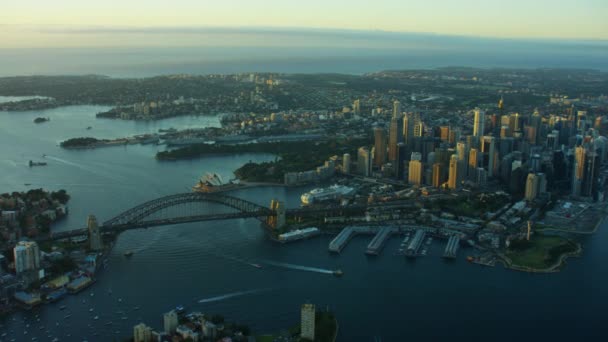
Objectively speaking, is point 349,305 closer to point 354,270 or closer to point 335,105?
point 354,270

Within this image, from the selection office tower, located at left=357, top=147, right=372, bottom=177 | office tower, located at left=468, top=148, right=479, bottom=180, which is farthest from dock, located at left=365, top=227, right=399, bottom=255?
office tower, located at left=468, top=148, right=479, bottom=180

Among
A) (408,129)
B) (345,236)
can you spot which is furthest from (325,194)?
(408,129)

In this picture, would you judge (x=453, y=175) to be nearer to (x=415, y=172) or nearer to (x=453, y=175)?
(x=453, y=175)

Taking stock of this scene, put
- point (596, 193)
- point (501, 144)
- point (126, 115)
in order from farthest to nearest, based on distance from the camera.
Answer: point (126, 115) → point (501, 144) → point (596, 193)

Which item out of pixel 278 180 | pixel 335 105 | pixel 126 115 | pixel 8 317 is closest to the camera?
pixel 8 317

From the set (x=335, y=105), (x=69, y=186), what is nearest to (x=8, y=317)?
(x=69, y=186)

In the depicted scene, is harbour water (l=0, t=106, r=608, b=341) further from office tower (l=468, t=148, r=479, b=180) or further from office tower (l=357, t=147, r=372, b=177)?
office tower (l=357, t=147, r=372, b=177)
